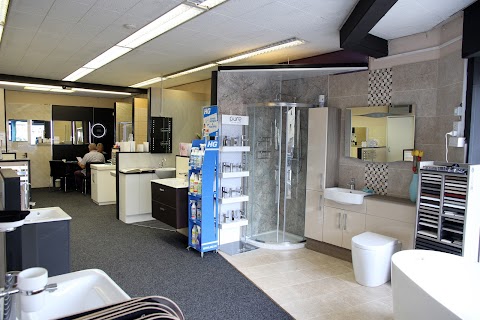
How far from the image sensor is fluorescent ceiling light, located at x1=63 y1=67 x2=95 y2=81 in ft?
21.6

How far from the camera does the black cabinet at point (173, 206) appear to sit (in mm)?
4810

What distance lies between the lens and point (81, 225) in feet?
19.4

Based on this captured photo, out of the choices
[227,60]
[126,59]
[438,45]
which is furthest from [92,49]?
[438,45]

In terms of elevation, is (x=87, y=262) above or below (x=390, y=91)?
below

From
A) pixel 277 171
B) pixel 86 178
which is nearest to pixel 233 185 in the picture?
pixel 277 171

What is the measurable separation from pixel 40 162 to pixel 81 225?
500cm

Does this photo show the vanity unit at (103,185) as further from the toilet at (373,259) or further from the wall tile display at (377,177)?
the toilet at (373,259)

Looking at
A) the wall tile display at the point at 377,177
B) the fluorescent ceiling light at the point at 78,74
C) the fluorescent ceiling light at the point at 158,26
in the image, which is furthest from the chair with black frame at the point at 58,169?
the wall tile display at the point at 377,177

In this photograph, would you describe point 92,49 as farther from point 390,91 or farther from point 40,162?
point 40,162

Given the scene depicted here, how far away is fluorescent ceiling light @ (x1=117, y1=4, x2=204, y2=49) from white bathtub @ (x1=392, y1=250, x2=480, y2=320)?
10.2 ft

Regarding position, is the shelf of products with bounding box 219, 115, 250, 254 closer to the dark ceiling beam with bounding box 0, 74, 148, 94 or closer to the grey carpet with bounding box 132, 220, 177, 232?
the grey carpet with bounding box 132, 220, 177, 232

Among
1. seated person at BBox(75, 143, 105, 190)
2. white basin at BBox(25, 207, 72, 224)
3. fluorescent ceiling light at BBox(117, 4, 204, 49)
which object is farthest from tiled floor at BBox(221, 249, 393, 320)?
seated person at BBox(75, 143, 105, 190)

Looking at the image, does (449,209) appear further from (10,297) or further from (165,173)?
(165,173)

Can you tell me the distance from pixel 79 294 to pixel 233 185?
11.3ft
